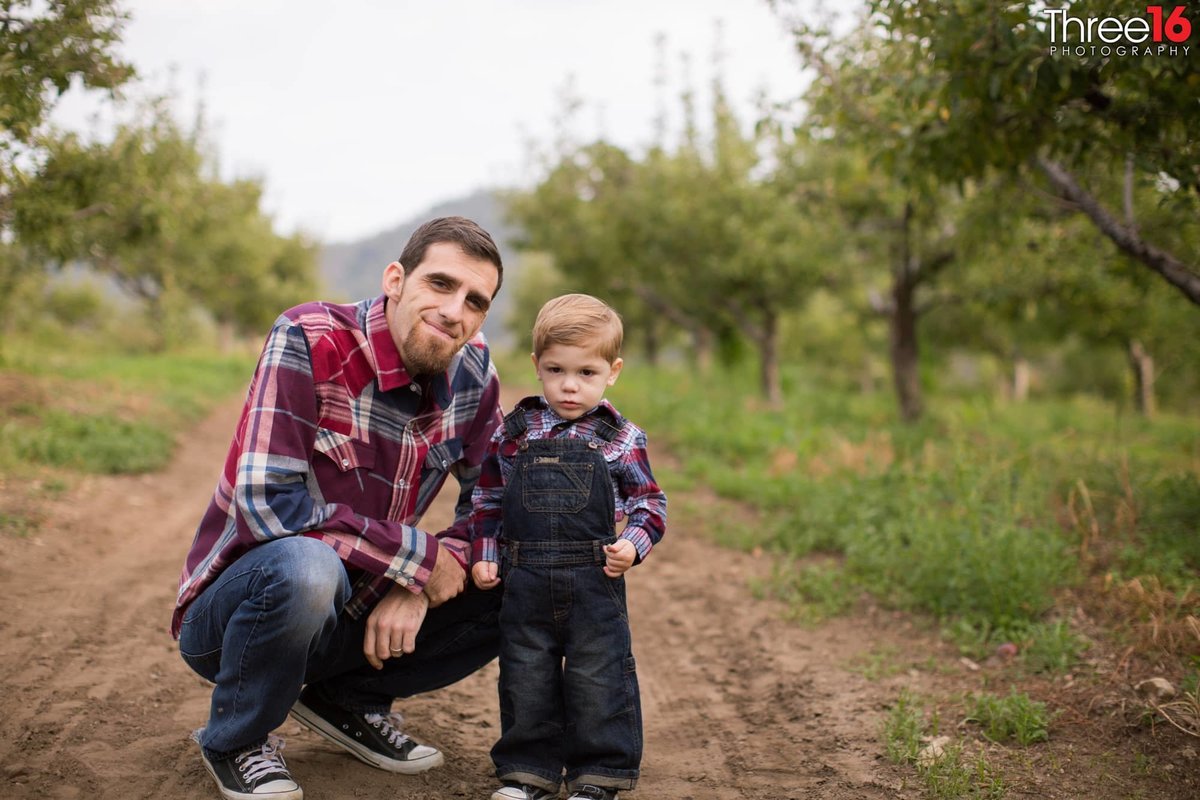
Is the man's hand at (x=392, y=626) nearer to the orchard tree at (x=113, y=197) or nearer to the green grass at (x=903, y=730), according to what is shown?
the green grass at (x=903, y=730)

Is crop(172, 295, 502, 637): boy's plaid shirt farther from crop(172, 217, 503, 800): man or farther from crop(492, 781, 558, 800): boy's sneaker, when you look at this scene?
crop(492, 781, 558, 800): boy's sneaker

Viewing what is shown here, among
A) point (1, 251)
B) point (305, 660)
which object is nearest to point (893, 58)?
point (305, 660)

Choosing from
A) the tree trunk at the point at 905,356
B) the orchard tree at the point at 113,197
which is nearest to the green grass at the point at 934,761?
the orchard tree at the point at 113,197

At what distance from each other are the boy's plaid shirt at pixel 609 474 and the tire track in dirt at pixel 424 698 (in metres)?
0.93

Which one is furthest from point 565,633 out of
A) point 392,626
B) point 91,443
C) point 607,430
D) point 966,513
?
point 91,443

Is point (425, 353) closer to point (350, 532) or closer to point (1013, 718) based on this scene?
point (350, 532)

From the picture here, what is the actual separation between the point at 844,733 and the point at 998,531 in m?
2.08

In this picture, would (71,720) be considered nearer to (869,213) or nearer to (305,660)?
(305,660)

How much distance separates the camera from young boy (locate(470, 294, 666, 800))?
9.48 ft

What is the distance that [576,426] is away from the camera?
3027 millimetres

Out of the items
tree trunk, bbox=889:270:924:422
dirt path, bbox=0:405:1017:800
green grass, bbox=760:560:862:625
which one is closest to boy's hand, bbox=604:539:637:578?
dirt path, bbox=0:405:1017:800

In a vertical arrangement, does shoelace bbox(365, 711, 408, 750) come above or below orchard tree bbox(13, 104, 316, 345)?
below

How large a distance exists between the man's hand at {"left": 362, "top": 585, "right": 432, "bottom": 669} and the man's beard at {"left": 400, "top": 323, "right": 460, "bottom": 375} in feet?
2.49

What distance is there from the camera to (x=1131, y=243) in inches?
227
